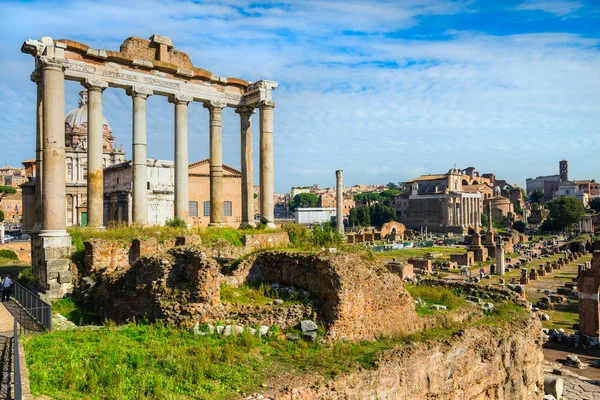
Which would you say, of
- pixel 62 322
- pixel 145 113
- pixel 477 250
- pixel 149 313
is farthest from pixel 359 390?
pixel 477 250

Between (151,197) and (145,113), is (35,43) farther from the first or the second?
(151,197)

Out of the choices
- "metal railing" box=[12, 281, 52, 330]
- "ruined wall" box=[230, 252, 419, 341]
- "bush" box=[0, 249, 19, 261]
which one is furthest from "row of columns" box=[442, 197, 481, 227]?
"metal railing" box=[12, 281, 52, 330]

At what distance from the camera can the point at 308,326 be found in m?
7.80

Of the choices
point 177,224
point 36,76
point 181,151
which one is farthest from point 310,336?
point 36,76

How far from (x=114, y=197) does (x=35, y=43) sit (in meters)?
20.9

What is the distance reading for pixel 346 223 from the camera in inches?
3799

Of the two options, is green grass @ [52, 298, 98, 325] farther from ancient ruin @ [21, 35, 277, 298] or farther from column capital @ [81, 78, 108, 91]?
column capital @ [81, 78, 108, 91]

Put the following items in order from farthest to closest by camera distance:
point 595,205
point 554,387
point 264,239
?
point 595,205 → point 264,239 → point 554,387

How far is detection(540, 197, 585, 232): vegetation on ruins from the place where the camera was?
237 feet

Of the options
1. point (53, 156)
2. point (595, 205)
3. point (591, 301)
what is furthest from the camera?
point (595, 205)

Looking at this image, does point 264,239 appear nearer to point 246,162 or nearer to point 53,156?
point 246,162

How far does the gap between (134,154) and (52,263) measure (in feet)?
17.2

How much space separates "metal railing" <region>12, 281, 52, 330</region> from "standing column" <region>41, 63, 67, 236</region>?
2062mm

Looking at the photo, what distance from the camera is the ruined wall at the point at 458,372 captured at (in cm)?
668
